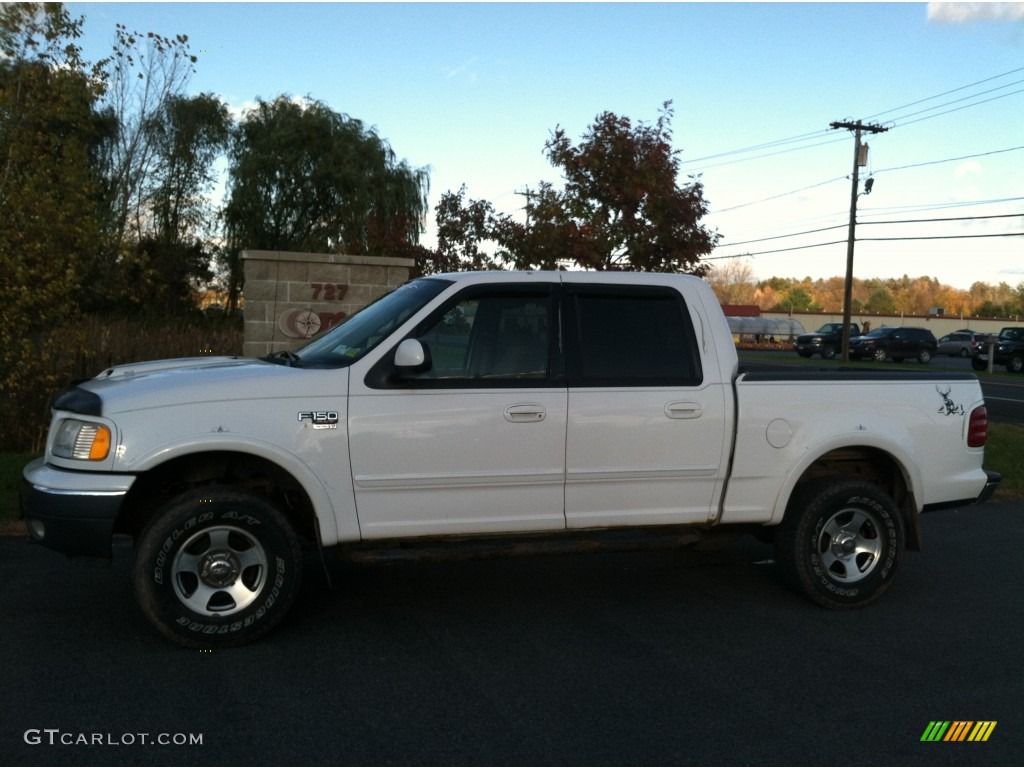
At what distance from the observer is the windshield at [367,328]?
18.2ft

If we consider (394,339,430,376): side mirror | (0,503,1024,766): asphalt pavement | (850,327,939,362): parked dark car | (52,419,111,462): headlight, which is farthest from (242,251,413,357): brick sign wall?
(850,327,939,362): parked dark car

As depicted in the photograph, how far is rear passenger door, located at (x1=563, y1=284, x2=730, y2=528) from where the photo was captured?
5645 millimetres

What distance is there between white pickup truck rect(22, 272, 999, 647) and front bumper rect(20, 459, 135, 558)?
0.4 inches

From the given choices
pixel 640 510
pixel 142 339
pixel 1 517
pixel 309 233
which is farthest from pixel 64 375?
pixel 309 233

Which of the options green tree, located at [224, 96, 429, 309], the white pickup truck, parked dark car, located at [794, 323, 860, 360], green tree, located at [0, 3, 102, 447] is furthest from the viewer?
parked dark car, located at [794, 323, 860, 360]

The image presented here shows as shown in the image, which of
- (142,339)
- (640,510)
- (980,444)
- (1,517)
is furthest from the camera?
(142,339)

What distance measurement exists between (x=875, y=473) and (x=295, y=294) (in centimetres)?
852

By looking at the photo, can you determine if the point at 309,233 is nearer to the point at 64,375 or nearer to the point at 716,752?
the point at 64,375

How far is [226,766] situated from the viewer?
3809 millimetres

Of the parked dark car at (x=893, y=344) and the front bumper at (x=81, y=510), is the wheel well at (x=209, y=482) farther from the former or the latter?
the parked dark car at (x=893, y=344)

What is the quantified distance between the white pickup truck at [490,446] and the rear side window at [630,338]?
0.01m

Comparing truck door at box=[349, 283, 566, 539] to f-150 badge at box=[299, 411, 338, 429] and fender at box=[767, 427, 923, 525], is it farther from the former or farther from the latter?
fender at box=[767, 427, 923, 525]

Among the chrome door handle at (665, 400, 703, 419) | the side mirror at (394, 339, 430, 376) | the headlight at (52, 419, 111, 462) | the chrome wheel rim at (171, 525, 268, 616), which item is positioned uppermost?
the side mirror at (394, 339, 430, 376)

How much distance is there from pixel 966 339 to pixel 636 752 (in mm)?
60474
